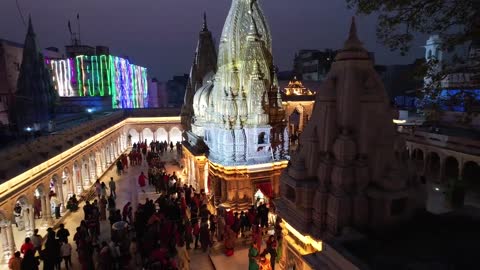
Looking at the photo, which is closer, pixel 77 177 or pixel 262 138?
Answer: pixel 262 138

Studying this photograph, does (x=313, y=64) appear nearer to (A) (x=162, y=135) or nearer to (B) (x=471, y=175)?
(A) (x=162, y=135)

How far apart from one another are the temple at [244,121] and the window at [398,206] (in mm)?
8166

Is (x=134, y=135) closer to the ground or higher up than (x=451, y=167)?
higher up

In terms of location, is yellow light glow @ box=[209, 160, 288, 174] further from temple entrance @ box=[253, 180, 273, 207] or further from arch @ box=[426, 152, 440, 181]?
arch @ box=[426, 152, 440, 181]

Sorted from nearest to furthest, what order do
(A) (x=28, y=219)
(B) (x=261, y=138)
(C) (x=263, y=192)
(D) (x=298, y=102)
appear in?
1. (A) (x=28, y=219)
2. (C) (x=263, y=192)
3. (B) (x=261, y=138)
4. (D) (x=298, y=102)

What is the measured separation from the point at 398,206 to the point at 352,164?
108cm

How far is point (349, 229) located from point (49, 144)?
12498mm

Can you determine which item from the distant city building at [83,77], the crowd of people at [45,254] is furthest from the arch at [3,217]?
the distant city building at [83,77]

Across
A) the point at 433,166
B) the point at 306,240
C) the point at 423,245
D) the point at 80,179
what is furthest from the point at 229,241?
the point at 433,166

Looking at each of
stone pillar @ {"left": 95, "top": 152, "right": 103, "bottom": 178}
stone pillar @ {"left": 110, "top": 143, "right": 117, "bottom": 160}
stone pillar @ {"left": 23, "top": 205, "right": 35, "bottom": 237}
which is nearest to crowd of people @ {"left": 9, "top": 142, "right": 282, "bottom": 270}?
stone pillar @ {"left": 23, "top": 205, "right": 35, "bottom": 237}

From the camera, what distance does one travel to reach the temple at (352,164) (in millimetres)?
5605

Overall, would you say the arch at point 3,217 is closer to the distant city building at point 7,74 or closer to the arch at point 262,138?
the arch at point 262,138

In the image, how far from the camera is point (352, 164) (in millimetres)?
5770

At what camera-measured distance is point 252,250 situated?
7.90m
